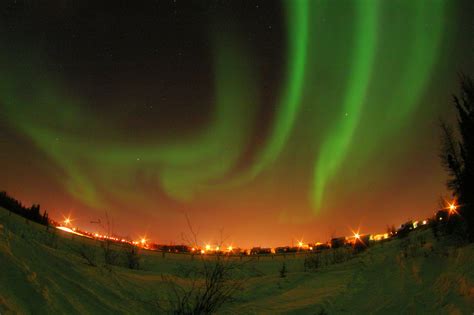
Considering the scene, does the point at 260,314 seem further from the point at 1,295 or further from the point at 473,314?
the point at 1,295

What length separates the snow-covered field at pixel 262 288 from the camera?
375cm

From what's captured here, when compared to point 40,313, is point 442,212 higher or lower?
higher

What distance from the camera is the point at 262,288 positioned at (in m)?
9.90

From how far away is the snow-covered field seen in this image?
12.3 ft

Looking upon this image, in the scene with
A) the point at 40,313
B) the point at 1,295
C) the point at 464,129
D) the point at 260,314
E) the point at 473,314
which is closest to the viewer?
the point at 1,295

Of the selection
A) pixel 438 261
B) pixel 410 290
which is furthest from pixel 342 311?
pixel 438 261

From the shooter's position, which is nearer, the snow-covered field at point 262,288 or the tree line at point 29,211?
the snow-covered field at point 262,288

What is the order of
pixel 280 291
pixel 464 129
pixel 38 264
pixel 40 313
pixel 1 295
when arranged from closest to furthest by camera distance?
pixel 1 295, pixel 40 313, pixel 38 264, pixel 280 291, pixel 464 129

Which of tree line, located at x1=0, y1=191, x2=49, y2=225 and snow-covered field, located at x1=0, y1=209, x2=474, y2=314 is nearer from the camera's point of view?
snow-covered field, located at x1=0, y1=209, x2=474, y2=314

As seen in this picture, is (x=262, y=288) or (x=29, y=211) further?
(x=29, y=211)

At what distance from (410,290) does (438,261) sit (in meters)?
2.05

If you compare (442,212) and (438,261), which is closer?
(438,261)

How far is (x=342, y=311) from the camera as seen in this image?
725 cm

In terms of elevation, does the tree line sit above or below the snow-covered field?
above
